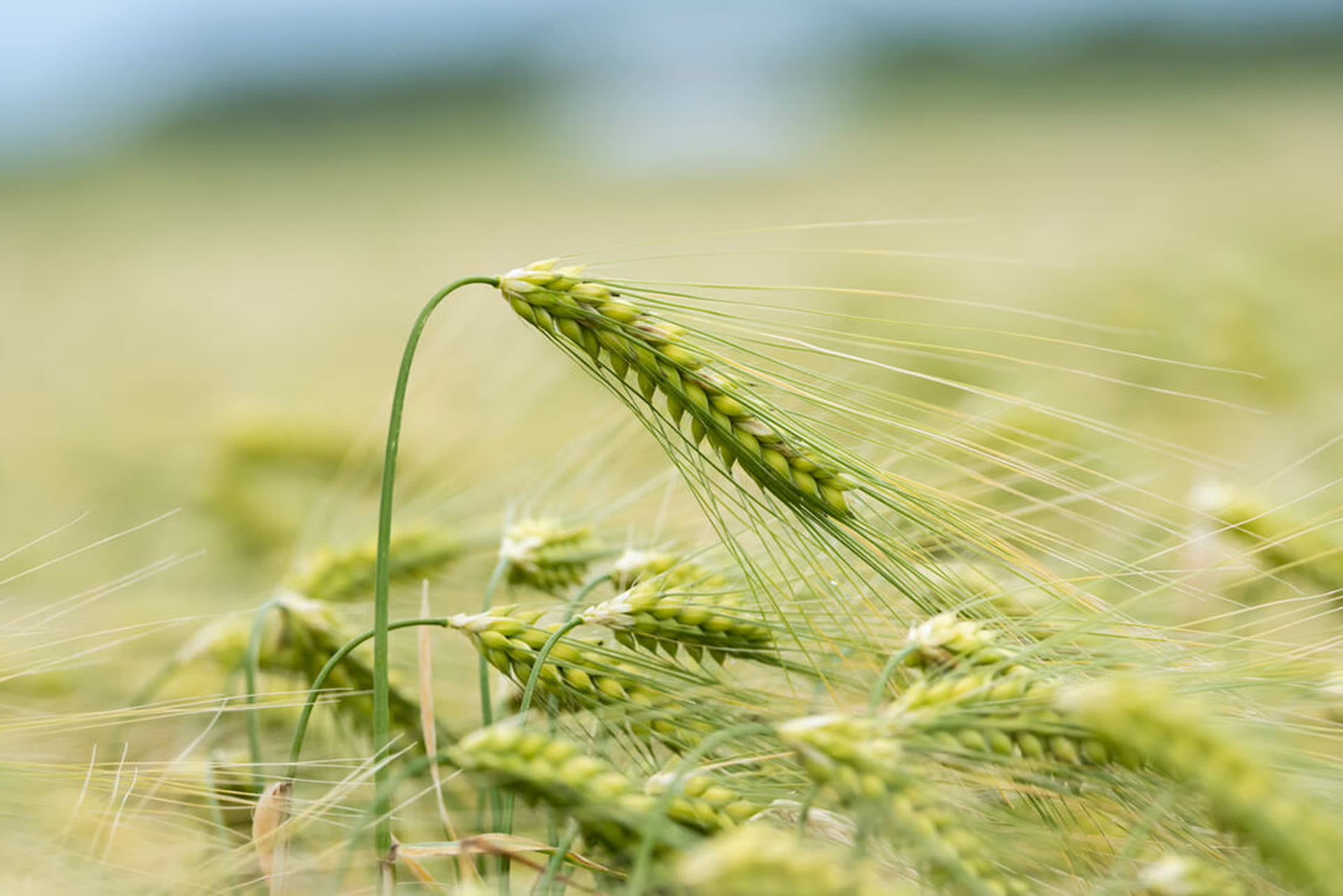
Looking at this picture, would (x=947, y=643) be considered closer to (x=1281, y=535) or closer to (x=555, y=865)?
(x=555, y=865)

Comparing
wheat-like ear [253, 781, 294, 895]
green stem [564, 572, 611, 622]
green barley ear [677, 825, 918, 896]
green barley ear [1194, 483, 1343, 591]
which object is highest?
green stem [564, 572, 611, 622]

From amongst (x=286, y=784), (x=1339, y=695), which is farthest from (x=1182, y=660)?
(x=286, y=784)

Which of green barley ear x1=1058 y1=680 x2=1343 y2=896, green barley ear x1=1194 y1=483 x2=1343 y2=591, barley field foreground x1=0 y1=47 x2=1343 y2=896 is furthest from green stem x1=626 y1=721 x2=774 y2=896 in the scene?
green barley ear x1=1194 y1=483 x2=1343 y2=591

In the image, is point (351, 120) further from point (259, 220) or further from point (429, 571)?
point (429, 571)

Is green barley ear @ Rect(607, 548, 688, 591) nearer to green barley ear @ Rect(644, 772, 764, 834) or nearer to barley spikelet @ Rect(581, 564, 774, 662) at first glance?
barley spikelet @ Rect(581, 564, 774, 662)

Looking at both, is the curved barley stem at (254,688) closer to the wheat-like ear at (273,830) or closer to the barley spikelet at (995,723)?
the wheat-like ear at (273,830)

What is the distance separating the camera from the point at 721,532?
54 cm

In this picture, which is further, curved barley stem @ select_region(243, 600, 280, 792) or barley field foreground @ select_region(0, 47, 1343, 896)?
curved barley stem @ select_region(243, 600, 280, 792)

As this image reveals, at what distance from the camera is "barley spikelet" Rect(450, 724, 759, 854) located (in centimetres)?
36

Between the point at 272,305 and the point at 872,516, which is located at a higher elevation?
the point at 272,305

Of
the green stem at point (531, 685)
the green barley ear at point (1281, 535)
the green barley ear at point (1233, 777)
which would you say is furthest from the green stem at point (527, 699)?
the green barley ear at point (1281, 535)

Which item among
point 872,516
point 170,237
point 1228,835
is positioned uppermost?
point 170,237

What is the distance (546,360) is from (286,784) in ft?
2.77

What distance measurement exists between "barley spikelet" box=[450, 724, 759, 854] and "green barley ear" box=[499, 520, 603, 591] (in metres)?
0.22
